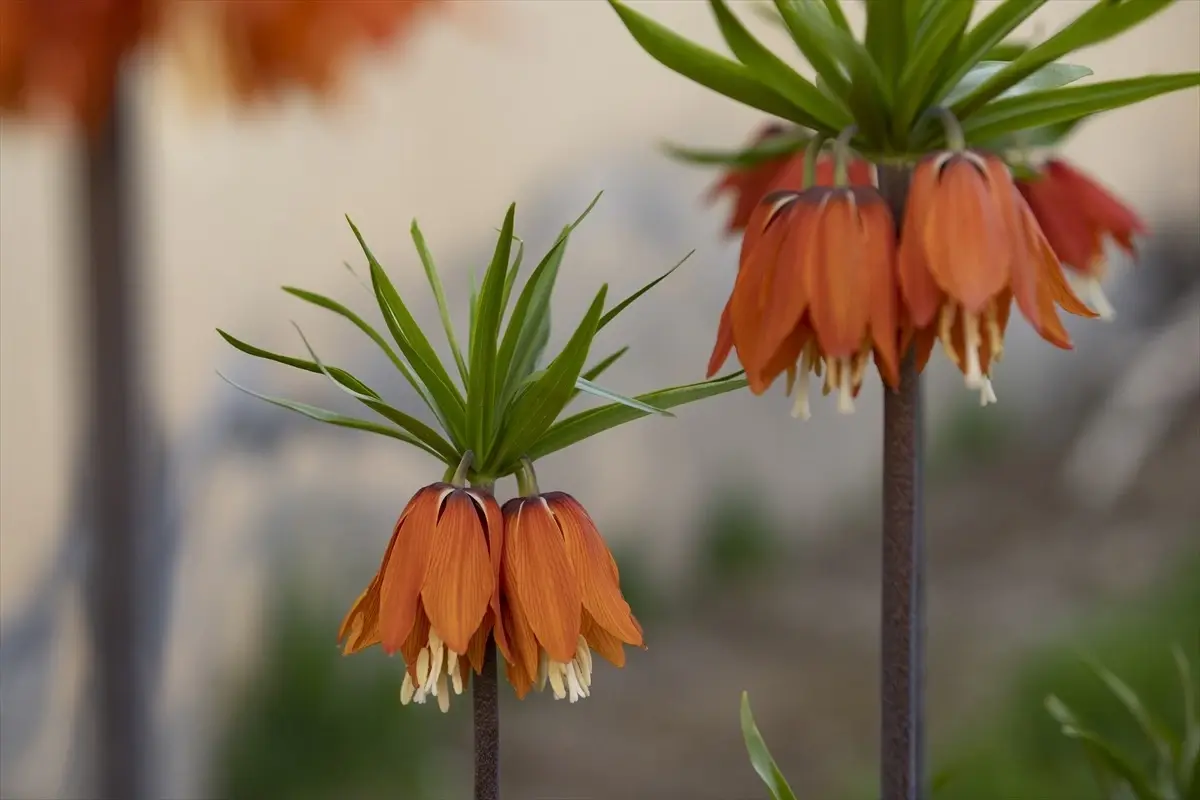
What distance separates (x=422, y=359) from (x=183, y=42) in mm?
603

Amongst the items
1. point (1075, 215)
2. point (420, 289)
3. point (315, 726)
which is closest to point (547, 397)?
point (1075, 215)

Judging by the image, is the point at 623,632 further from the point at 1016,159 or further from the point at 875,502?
the point at 875,502

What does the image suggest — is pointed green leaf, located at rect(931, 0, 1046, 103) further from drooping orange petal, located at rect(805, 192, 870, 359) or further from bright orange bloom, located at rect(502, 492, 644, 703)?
bright orange bloom, located at rect(502, 492, 644, 703)

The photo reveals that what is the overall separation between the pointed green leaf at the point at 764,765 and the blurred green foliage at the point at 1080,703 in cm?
70

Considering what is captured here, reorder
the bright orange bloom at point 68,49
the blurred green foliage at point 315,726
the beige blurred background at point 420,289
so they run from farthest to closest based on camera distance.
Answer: the blurred green foliage at point 315,726, the beige blurred background at point 420,289, the bright orange bloom at point 68,49

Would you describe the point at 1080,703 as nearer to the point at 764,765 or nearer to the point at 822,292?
the point at 764,765

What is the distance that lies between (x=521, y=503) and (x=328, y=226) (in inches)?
33.3

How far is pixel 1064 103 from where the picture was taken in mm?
330

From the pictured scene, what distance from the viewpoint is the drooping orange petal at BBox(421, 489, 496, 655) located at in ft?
0.97

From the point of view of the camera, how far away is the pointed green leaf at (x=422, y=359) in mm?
315

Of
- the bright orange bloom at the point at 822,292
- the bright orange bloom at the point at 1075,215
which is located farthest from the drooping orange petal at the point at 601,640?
the bright orange bloom at the point at 1075,215

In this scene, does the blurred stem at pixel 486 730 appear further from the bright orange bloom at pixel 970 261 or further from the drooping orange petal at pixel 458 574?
the bright orange bloom at pixel 970 261

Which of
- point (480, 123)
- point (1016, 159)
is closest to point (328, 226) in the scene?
point (480, 123)

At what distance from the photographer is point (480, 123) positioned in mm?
1112
